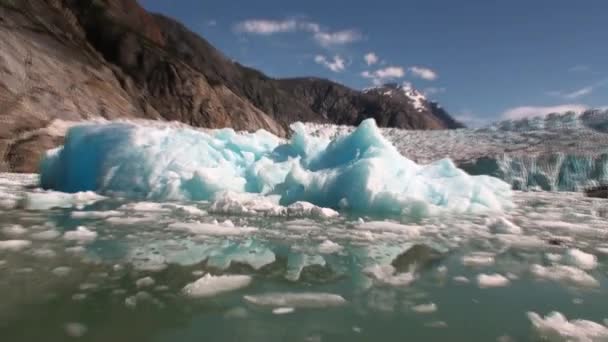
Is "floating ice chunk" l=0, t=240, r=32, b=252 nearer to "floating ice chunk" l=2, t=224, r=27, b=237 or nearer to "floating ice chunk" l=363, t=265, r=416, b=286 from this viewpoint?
"floating ice chunk" l=2, t=224, r=27, b=237

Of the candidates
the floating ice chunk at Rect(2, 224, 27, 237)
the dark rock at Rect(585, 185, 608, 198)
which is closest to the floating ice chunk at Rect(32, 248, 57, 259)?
the floating ice chunk at Rect(2, 224, 27, 237)

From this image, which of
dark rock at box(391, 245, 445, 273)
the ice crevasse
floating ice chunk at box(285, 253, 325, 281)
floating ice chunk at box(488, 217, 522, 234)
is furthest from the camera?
the ice crevasse

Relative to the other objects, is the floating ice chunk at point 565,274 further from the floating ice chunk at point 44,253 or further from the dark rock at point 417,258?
the floating ice chunk at point 44,253

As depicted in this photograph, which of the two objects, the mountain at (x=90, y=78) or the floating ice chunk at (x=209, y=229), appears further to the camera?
the mountain at (x=90, y=78)

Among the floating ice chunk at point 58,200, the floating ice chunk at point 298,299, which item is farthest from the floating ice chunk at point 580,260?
the floating ice chunk at point 58,200

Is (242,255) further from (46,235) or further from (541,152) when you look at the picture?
(541,152)

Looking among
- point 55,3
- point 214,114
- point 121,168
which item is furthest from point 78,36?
point 121,168

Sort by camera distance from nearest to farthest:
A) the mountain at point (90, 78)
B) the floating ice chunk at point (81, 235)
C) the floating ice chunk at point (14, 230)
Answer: the floating ice chunk at point (81, 235), the floating ice chunk at point (14, 230), the mountain at point (90, 78)
